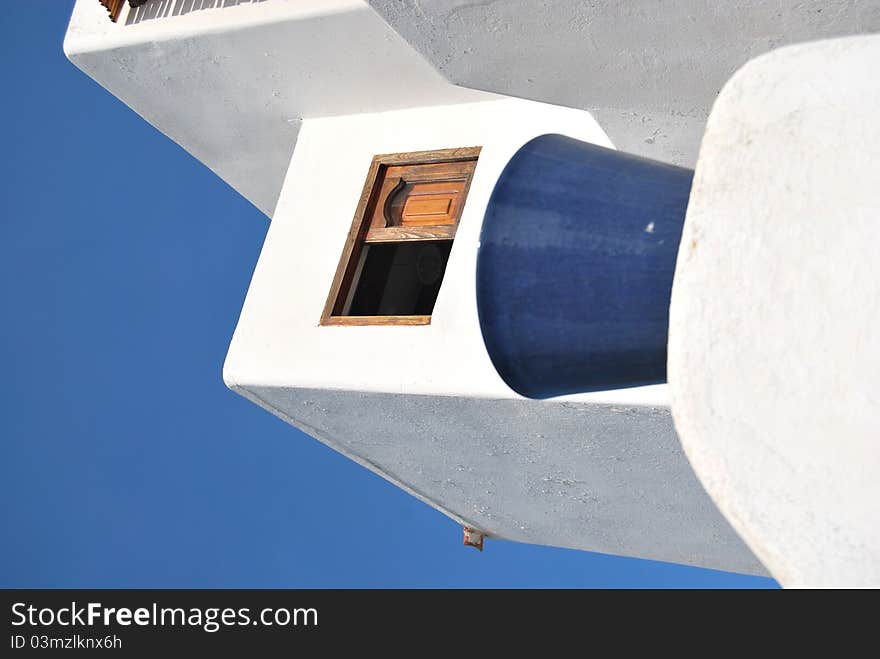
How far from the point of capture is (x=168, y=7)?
25.5 feet

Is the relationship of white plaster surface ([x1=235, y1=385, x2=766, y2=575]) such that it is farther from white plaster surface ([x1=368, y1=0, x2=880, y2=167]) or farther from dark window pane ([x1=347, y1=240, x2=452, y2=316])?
white plaster surface ([x1=368, y1=0, x2=880, y2=167])

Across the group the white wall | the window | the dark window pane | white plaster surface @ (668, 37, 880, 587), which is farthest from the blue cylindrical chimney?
the dark window pane

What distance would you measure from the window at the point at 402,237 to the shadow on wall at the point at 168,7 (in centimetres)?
165

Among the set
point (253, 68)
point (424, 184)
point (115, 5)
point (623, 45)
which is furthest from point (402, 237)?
point (115, 5)

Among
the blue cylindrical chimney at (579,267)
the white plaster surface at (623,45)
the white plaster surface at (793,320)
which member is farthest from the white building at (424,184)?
the white plaster surface at (793,320)

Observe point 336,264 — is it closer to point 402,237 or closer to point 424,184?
point 402,237

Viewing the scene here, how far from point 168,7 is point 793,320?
638cm

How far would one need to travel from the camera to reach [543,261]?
376 cm

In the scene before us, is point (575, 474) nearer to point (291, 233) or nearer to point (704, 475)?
point (291, 233)

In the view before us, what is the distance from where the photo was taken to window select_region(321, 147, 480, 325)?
23.6 feet

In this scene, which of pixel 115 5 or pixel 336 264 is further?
pixel 115 5

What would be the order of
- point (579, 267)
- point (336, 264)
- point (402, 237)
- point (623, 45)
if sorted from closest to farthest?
point (579, 267) → point (623, 45) → point (402, 237) → point (336, 264)
